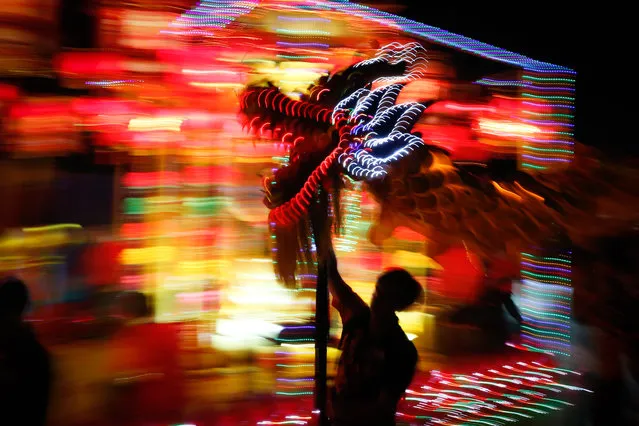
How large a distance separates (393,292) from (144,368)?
224 cm

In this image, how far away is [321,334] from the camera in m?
3.22

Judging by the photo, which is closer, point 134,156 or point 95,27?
point 95,27

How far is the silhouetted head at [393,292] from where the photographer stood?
122 inches

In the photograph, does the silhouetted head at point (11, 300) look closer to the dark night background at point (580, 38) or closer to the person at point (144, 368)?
the person at point (144, 368)

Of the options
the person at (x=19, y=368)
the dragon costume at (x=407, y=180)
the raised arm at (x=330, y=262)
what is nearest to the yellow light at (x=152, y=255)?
the person at (x=19, y=368)

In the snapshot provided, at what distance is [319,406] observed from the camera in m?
3.27

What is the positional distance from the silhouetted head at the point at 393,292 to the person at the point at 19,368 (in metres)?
1.82

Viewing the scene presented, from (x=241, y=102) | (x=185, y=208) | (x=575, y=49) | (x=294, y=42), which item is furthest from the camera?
(x=575, y=49)

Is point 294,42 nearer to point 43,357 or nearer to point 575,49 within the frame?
point 43,357

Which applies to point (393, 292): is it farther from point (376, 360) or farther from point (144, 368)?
point (144, 368)

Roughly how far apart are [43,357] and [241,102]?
1788 mm

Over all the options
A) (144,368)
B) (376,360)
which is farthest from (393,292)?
(144,368)

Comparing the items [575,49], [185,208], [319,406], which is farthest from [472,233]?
[575,49]

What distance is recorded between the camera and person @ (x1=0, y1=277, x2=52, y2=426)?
10.0ft
